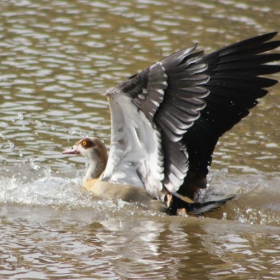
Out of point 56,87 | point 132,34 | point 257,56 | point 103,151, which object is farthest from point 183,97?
point 132,34

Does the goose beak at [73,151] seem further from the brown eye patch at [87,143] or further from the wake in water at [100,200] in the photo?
the wake in water at [100,200]

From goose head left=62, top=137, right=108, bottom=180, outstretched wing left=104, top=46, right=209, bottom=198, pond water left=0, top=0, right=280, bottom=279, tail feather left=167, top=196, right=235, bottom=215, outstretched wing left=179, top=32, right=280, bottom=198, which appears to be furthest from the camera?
goose head left=62, top=137, right=108, bottom=180

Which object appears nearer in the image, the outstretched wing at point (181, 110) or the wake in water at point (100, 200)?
the outstretched wing at point (181, 110)

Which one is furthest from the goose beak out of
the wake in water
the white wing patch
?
the white wing patch

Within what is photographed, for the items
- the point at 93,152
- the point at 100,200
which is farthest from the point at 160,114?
the point at 93,152

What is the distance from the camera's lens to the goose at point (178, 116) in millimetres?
7840

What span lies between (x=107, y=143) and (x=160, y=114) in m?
3.11

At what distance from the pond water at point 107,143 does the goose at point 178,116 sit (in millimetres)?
284

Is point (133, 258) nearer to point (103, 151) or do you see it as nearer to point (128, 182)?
point (128, 182)

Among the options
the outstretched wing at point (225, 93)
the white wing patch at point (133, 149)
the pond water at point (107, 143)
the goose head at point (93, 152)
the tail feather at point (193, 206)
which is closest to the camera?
the pond water at point (107, 143)

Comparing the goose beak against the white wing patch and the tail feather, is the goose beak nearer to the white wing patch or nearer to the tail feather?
the white wing patch

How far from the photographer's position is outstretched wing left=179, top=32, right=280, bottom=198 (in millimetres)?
8273

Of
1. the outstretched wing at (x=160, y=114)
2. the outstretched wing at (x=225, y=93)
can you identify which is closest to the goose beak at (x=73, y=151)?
the outstretched wing at (x=160, y=114)

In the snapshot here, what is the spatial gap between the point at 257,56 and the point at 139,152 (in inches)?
58.6
